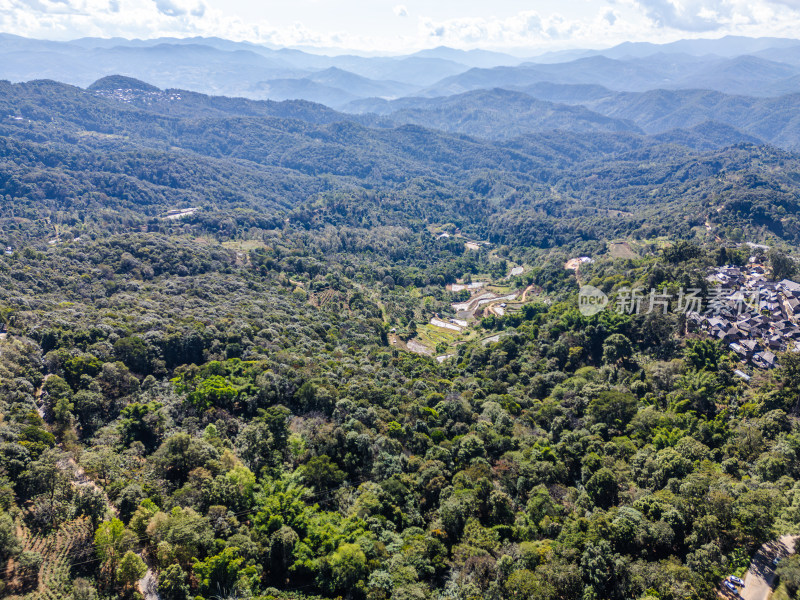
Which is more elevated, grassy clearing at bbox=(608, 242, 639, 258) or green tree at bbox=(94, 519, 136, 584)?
green tree at bbox=(94, 519, 136, 584)

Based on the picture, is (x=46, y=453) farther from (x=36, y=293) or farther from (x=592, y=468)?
(x=36, y=293)

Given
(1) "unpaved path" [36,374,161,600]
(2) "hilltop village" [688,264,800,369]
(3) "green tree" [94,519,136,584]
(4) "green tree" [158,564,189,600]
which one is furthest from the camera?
(2) "hilltop village" [688,264,800,369]

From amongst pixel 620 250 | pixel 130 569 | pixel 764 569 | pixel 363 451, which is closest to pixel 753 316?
pixel 764 569

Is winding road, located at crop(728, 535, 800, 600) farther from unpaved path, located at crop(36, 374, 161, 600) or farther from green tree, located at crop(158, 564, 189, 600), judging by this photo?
unpaved path, located at crop(36, 374, 161, 600)

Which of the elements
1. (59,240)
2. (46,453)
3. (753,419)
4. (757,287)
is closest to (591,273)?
(757,287)

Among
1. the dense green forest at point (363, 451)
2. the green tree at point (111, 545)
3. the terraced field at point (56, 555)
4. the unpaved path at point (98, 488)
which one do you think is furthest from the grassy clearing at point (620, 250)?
the terraced field at point (56, 555)

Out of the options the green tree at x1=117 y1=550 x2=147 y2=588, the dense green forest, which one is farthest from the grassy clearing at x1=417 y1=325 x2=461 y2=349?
the green tree at x1=117 y1=550 x2=147 y2=588
